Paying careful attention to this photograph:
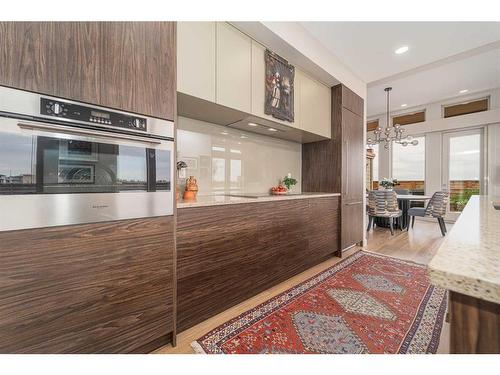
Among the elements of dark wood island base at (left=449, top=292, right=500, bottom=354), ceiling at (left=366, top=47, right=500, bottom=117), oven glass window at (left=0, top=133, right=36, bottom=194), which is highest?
ceiling at (left=366, top=47, right=500, bottom=117)

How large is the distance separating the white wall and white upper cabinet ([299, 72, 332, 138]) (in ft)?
14.3

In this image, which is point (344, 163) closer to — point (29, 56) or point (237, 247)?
point (237, 247)

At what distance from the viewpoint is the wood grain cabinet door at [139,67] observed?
1047 mm

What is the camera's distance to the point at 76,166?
3.22ft

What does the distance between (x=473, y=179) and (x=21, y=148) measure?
24.7 feet

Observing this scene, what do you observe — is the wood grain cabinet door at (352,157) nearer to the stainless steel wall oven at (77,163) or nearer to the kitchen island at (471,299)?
the stainless steel wall oven at (77,163)

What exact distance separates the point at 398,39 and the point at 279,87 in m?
1.54

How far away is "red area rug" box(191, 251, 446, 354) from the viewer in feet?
4.35

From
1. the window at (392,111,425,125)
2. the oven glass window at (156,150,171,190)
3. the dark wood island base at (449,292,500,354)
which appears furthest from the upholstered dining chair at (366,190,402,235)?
the dark wood island base at (449,292,500,354)

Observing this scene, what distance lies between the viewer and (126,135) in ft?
3.62

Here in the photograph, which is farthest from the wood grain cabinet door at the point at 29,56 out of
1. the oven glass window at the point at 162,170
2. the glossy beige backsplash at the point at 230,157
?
the glossy beige backsplash at the point at 230,157

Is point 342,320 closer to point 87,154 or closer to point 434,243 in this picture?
point 87,154

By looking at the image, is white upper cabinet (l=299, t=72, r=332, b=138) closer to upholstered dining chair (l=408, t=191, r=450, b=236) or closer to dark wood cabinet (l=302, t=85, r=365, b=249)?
dark wood cabinet (l=302, t=85, r=365, b=249)

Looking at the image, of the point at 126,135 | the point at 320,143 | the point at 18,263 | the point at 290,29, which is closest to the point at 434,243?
the point at 320,143
